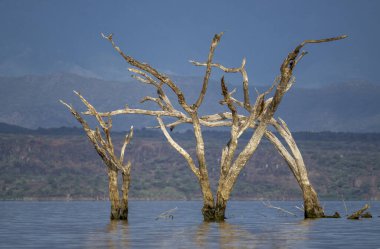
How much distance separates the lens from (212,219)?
31.6 metres

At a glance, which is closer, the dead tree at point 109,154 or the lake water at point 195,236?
the lake water at point 195,236

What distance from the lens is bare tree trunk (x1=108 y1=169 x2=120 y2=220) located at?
32406 mm

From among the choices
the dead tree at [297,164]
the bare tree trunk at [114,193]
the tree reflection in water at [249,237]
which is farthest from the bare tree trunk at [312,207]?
the bare tree trunk at [114,193]

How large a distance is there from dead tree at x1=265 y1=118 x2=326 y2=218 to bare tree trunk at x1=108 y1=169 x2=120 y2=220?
18.5 feet

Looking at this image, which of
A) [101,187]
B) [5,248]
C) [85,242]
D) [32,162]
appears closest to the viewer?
[5,248]

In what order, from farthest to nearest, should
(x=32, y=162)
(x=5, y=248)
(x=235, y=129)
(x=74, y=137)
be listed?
(x=74, y=137) → (x=32, y=162) → (x=235, y=129) → (x=5, y=248)

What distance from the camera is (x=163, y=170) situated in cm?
13250

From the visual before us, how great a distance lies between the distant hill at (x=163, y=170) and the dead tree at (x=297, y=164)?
69.3 meters

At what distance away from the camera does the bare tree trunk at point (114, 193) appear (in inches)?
1276

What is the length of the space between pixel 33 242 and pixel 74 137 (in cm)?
13296

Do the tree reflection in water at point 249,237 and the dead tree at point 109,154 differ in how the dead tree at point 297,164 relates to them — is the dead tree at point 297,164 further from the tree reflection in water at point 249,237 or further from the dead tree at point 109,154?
the dead tree at point 109,154

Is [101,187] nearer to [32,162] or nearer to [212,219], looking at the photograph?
[32,162]

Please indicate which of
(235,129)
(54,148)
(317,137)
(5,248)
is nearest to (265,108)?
(235,129)

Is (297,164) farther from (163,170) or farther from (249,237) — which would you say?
(163,170)
